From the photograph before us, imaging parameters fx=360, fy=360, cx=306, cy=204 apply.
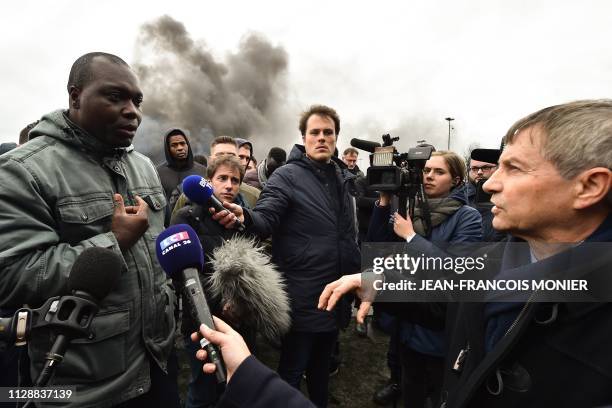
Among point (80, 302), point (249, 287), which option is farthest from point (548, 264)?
point (249, 287)

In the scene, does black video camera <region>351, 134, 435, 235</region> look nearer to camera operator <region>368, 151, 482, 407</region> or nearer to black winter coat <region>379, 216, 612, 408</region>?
camera operator <region>368, 151, 482, 407</region>

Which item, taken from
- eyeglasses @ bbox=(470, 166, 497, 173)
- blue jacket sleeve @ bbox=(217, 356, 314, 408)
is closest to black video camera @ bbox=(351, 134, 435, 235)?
blue jacket sleeve @ bbox=(217, 356, 314, 408)

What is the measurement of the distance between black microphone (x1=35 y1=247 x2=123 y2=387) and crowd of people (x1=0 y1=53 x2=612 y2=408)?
0.20 feet

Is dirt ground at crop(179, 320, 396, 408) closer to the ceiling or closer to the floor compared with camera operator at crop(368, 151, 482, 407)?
closer to the floor

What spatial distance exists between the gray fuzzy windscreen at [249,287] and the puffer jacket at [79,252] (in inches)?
12.6

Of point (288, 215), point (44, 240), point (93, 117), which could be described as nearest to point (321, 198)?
point (288, 215)

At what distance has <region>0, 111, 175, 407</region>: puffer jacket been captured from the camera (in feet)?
4.42

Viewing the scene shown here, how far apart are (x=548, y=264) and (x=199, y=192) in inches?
65.5

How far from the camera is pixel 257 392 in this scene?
0.86 m

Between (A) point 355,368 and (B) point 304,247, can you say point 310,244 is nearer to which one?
(B) point 304,247

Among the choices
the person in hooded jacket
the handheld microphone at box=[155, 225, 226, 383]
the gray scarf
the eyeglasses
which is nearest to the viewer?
the handheld microphone at box=[155, 225, 226, 383]

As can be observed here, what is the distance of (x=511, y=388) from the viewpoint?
0.90m

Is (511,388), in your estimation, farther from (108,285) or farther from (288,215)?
(288,215)

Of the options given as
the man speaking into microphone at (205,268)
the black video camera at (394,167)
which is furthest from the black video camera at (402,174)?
the man speaking into microphone at (205,268)
